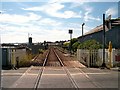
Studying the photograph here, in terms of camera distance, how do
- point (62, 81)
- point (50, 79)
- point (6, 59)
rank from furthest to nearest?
point (6, 59) → point (50, 79) → point (62, 81)

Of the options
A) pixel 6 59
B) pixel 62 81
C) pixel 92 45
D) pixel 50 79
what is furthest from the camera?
pixel 92 45

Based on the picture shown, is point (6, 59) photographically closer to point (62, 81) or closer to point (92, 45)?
point (92, 45)

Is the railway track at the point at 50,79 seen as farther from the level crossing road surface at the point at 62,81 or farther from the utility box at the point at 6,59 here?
the utility box at the point at 6,59

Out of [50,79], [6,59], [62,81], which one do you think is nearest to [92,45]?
[6,59]

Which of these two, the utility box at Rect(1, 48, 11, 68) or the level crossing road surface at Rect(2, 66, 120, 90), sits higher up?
the utility box at Rect(1, 48, 11, 68)

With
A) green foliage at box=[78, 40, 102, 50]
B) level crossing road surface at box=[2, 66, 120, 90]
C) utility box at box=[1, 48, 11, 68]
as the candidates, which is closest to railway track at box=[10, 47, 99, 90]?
level crossing road surface at box=[2, 66, 120, 90]

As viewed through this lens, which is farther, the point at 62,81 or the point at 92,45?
the point at 92,45

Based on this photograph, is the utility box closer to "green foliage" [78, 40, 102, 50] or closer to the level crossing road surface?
the level crossing road surface

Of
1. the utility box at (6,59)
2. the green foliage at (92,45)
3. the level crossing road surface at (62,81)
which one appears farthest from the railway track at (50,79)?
the green foliage at (92,45)

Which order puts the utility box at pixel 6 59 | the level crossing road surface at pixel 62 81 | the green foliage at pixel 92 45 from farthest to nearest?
1. the green foliage at pixel 92 45
2. the utility box at pixel 6 59
3. the level crossing road surface at pixel 62 81

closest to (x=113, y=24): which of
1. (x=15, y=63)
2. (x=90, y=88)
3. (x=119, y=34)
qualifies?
(x=119, y=34)

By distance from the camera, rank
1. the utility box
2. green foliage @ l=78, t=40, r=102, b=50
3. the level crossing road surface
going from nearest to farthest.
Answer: the level crossing road surface
the utility box
green foliage @ l=78, t=40, r=102, b=50

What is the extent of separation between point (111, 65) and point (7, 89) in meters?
17.8

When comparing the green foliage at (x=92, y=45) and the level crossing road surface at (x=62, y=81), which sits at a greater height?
the green foliage at (x=92, y=45)
